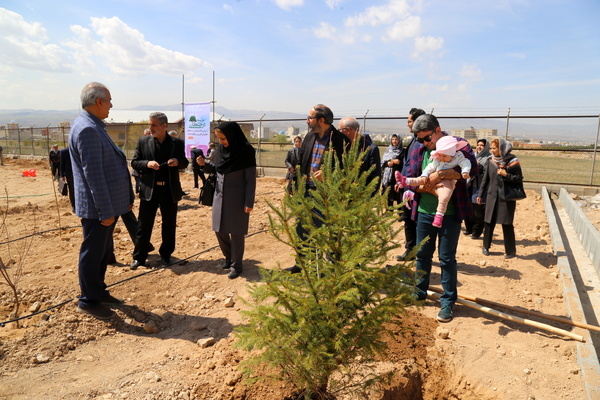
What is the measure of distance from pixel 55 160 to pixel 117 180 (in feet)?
32.2

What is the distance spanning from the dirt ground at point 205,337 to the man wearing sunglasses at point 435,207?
41cm

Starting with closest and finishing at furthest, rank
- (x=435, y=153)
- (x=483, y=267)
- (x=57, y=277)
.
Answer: (x=435, y=153)
(x=57, y=277)
(x=483, y=267)

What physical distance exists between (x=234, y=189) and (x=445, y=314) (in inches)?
106

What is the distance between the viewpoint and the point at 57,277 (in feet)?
15.0

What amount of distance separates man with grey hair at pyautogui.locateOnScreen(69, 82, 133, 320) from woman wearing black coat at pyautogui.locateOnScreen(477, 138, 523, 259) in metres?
5.03

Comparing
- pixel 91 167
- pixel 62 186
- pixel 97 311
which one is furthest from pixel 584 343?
pixel 62 186

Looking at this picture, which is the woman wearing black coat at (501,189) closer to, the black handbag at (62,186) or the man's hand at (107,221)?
the man's hand at (107,221)

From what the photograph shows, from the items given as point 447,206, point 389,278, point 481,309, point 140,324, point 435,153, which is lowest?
point 140,324

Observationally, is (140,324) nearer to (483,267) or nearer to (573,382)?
(573,382)

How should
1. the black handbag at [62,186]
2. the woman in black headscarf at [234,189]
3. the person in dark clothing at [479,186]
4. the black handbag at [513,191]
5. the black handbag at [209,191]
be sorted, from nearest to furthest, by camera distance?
1. the woman in black headscarf at [234,189]
2. the black handbag at [209,191]
3. the black handbag at [513,191]
4. the person in dark clothing at [479,186]
5. the black handbag at [62,186]

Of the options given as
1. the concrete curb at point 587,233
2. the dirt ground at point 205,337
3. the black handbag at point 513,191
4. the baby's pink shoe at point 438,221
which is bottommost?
the dirt ground at point 205,337

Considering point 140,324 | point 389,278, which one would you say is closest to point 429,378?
point 389,278

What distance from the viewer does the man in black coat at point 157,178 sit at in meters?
4.85

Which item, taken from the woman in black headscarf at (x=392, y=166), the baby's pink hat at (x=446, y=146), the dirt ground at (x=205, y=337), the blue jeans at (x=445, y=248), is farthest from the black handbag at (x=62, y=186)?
the baby's pink hat at (x=446, y=146)
